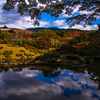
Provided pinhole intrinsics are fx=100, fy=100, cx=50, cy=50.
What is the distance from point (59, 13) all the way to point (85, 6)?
1143 millimetres

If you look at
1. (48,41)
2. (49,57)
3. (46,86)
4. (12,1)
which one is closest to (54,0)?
(12,1)

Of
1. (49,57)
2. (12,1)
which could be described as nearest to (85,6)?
(12,1)

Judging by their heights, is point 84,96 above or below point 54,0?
below

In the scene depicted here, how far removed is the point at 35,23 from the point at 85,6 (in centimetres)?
229

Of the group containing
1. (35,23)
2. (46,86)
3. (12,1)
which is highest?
(12,1)

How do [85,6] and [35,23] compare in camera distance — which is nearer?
[85,6]

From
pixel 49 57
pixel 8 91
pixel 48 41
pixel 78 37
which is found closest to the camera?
pixel 8 91

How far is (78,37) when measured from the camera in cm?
1962

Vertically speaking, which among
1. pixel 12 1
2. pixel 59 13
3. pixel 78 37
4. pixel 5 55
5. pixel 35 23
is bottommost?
pixel 5 55

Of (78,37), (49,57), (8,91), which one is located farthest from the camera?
(78,37)

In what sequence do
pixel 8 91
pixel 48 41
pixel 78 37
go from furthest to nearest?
pixel 48 41, pixel 78 37, pixel 8 91

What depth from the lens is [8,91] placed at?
4156 mm

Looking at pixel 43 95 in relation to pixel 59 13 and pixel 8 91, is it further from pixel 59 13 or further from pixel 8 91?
pixel 59 13

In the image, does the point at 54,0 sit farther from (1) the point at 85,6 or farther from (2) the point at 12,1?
(2) the point at 12,1
